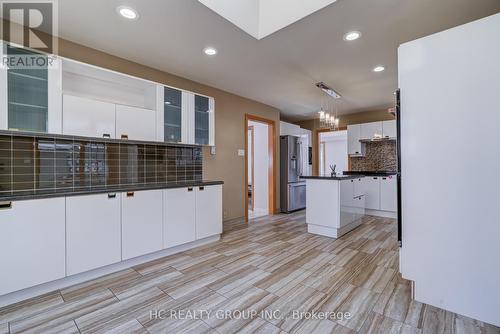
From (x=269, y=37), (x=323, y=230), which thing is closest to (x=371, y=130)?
(x=323, y=230)

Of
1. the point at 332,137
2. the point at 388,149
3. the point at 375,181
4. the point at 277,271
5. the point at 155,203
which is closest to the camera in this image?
the point at 277,271

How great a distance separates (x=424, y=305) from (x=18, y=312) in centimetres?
324

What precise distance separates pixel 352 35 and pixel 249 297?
277cm

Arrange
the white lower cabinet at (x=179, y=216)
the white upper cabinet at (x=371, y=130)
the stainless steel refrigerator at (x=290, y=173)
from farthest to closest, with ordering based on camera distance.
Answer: the stainless steel refrigerator at (x=290, y=173), the white upper cabinet at (x=371, y=130), the white lower cabinet at (x=179, y=216)

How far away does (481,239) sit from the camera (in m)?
1.55

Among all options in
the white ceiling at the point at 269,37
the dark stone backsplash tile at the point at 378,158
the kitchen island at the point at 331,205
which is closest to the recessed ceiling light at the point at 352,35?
the white ceiling at the point at 269,37

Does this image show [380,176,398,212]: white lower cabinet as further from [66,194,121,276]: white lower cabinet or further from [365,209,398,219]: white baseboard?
[66,194,121,276]: white lower cabinet

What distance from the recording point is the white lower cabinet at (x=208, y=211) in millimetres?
3070

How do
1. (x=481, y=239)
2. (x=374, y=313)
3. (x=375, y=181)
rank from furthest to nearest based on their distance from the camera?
(x=375, y=181)
(x=374, y=313)
(x=481, y=239)

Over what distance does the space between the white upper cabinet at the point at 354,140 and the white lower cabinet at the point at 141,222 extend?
15.9ft

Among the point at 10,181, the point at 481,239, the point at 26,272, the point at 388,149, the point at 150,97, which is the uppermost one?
the point at 150,97

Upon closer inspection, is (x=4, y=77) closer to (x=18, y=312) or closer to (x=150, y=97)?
(x=150, y=97)

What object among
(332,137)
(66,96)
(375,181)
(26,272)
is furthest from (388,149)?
(26,272)

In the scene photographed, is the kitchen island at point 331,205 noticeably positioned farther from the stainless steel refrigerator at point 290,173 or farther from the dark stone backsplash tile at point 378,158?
the dark stone backsplash tile at point 378,158
